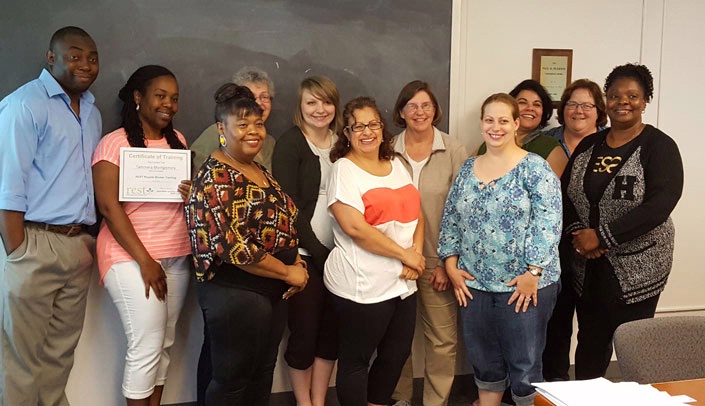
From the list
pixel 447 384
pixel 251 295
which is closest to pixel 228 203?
pixel 251 295

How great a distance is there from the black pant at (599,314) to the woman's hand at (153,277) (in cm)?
196

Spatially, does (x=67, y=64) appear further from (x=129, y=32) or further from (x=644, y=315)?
(x=644, y=315)

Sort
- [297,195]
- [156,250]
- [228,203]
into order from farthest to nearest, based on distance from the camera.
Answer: [297,195], [156,250], [228,203]

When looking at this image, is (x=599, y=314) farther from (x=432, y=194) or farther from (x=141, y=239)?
(x=141, y=239)

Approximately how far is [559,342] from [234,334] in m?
1.87

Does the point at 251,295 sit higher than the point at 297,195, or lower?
lower

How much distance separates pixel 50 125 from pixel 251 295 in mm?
1070

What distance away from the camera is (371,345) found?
95.8 inches

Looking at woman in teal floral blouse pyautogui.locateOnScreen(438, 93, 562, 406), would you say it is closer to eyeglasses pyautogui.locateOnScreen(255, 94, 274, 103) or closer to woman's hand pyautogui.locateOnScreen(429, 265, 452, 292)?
woman's hand pyautogui.locateOnScreen(429, 265, 452, 292)

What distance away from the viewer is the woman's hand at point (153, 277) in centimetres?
235

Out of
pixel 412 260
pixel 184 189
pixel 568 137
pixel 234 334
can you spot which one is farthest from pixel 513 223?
pixel 184 189

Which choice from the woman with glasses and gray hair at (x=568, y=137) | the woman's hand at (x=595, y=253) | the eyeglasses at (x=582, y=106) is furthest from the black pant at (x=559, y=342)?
the eyeglasses at (x=582, y=106)

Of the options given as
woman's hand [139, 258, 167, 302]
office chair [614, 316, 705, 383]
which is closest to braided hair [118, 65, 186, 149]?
woman's hand [139, 258, 167, 302]

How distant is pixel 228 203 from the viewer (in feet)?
6.53
